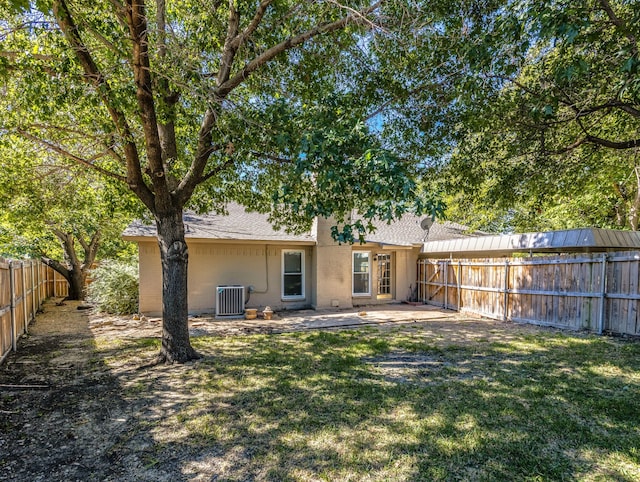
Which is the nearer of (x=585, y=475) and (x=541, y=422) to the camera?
(x=585, y=475)

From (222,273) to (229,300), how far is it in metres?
1.00

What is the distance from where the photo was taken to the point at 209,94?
4.75 meters

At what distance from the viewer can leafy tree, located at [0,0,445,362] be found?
4.17 meters

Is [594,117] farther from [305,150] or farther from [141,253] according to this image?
[141,253]

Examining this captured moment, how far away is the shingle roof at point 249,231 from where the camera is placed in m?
10.3

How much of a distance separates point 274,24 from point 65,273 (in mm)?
14967

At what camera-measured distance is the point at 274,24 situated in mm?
5836

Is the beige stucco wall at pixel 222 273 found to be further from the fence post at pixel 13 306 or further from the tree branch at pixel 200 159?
the tree branch at pixel 200 159

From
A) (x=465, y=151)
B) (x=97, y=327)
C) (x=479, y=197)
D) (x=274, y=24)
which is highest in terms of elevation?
(x=274, y=24)

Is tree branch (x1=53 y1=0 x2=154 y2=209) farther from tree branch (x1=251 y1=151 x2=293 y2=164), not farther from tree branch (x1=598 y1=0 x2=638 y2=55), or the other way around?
tree branch (x1=598 y1=0 x2=638 y2=55)

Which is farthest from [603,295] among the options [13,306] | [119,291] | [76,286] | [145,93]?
[76,286]

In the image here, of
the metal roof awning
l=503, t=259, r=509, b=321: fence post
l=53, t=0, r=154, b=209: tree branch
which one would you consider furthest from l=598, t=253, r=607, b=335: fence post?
l=53, t=0, r=154, b=209: tree branch

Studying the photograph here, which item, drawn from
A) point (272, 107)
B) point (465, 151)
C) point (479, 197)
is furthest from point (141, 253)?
point (479, 197)

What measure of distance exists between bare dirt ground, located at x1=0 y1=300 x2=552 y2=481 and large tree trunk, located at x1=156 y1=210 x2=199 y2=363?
1.23 ft
